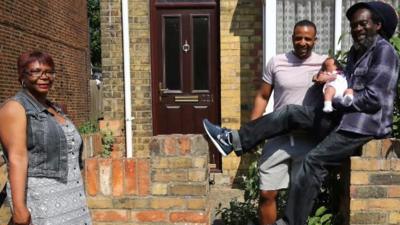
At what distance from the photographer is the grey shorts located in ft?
9.86

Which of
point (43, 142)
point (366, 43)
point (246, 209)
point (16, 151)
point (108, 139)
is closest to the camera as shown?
point (16, 151)

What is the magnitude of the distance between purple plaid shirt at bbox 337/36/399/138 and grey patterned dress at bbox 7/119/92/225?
1620 mm

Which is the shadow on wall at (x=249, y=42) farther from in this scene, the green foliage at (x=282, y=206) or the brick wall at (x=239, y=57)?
the green foliage at (x=282, y=206)

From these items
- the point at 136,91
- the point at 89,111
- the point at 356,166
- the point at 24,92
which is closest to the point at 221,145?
the point at 356,166

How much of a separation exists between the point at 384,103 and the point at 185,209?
1.45 meters

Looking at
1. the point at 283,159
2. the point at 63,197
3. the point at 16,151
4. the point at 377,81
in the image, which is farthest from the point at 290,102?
the point at 16,151

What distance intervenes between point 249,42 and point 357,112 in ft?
11.8

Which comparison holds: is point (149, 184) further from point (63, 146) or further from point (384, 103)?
point (384, 103)

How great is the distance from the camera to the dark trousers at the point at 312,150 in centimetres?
269

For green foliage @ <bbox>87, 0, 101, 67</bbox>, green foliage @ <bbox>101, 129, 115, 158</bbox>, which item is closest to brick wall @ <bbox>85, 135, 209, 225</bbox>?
green foliage @ <bbox>101, 129, 115, 158</bbox>

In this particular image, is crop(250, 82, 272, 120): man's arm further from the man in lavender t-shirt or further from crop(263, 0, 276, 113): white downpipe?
crop(263, 0, 276, 113): white downpipe

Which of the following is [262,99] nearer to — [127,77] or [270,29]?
[270,29]

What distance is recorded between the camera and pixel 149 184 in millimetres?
2914

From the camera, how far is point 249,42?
6.08 meters
